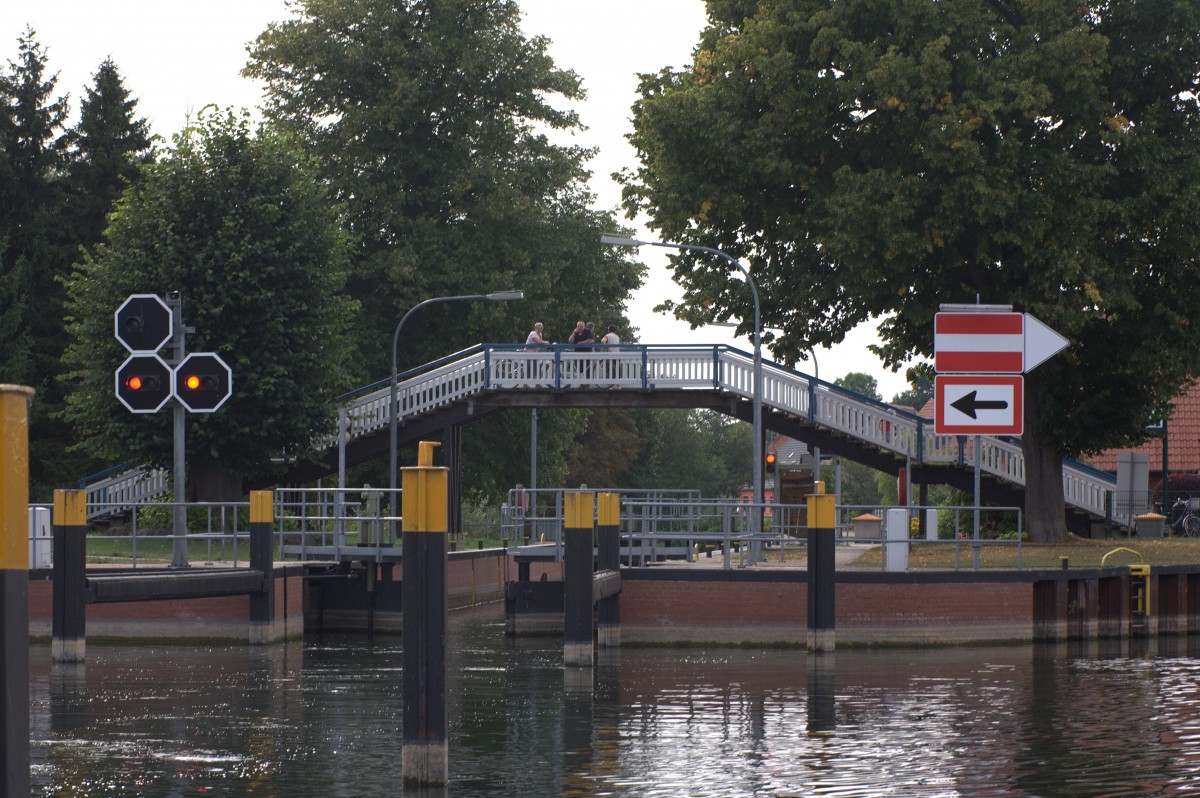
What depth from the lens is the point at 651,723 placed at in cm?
2005

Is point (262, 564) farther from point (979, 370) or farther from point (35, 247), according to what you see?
point (35, 247)

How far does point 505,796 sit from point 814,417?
24881 mm

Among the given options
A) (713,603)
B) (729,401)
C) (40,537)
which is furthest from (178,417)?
(729,401)

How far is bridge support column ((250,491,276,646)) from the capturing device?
29156 millimetres

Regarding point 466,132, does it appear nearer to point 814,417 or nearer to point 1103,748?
point 814,417

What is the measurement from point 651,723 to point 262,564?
1129cm

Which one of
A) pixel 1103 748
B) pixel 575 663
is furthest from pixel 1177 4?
pixel 1103 748

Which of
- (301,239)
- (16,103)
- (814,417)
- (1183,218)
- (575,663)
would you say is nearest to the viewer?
(575,663)

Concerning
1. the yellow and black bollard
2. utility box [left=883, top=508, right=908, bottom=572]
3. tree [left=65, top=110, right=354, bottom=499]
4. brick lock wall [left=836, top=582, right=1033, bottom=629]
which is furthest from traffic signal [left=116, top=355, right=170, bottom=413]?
the yellow and black bollard

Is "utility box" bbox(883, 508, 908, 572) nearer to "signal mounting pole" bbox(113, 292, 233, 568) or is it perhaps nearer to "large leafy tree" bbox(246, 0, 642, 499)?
"signal mounting pole" bbox(113, 292, 233, 568)

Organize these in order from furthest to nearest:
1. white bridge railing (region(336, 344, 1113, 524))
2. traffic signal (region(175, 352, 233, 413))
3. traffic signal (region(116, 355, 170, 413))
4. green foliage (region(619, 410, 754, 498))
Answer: green foliage (region(619, 410, 754, 498)) → white bridge railing (region(336, 344, 1113, 524)) → traffic signal (region(116, 355, 170, 413)) → traffic signal (region(175, 352, 233, 413))

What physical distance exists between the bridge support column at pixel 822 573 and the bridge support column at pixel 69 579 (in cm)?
1055

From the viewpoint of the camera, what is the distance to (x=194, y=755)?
1772 centimetres

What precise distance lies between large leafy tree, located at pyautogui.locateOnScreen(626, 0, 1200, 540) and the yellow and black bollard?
26.4 metres
